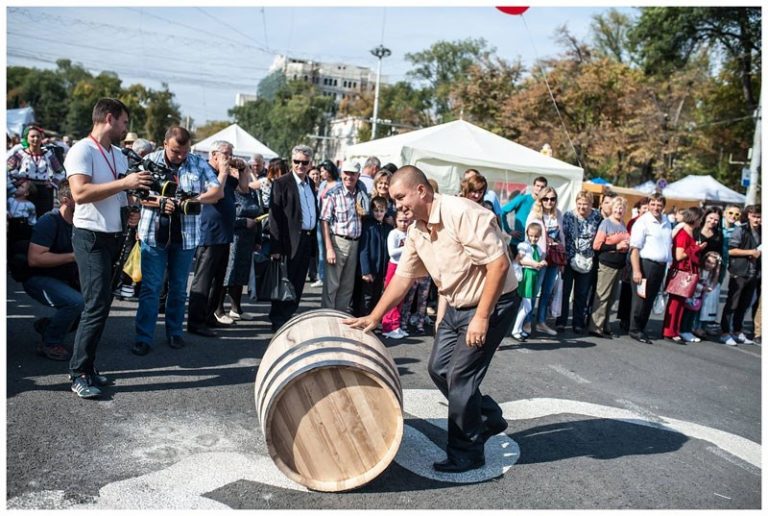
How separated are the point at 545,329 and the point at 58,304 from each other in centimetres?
591

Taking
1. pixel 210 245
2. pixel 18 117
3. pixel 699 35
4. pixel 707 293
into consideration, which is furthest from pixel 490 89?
pixel 210 245

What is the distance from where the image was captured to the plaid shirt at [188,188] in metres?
6.10

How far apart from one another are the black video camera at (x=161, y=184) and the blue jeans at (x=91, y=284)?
470 mm

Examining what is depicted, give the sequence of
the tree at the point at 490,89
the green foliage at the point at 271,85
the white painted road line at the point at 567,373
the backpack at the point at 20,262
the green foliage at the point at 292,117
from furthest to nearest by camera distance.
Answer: the green foliage at the point at 271,85 → the green foliage at the point at 292,117 → the tree at the point at 490,89 → the white painted road line at the point at 567,373 → the backpack at the point at 20,262

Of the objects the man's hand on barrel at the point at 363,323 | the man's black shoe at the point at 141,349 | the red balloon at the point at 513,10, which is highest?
the red balloon at the point at 513,10

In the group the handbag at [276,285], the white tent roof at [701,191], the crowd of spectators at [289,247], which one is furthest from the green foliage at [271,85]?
the handbag at [276,285]

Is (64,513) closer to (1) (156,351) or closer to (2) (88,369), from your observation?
(2) (88,369)

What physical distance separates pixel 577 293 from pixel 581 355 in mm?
1410

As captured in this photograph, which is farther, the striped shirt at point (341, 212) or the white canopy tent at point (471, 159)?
the white canopy tent at point (471, 159)

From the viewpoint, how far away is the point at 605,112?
1398 inches

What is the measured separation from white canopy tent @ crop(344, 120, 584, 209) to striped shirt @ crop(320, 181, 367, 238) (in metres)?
6.24

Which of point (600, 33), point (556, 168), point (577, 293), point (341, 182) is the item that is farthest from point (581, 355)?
point (600, 33)

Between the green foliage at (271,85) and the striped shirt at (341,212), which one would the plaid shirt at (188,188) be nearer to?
the striped shirt at (341,212)

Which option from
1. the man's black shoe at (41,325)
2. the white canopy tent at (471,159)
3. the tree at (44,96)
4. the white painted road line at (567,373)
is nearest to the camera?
the man's black shoe at (41,325)
